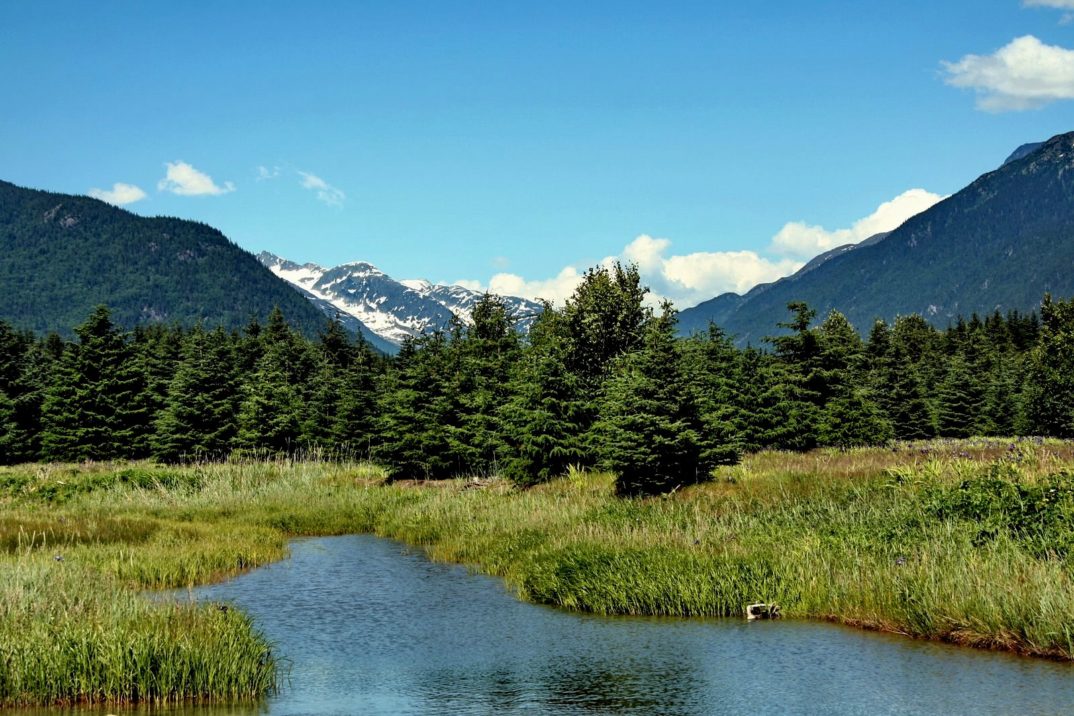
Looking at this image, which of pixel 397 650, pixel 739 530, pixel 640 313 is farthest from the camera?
pixel 640 313

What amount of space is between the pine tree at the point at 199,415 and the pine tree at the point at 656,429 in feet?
135

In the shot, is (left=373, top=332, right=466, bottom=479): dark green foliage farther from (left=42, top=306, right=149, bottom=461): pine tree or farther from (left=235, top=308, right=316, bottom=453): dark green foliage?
(left=42, top=306, right=149, bottom=461): pine tree

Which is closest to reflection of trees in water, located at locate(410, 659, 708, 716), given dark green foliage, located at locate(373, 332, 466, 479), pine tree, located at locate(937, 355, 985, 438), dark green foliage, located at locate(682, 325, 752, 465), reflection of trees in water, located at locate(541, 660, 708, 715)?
reflection of trees in water, located at locate(541, 660, 708, 715)

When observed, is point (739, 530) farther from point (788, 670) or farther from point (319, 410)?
point (319, 410)

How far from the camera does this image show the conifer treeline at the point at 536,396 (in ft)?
116

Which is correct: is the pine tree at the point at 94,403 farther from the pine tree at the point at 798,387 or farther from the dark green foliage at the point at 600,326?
the pine tree at the point at 798,387

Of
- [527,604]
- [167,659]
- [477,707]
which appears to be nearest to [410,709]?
[477,707]

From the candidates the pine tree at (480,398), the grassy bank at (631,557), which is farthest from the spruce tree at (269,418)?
the grassy bank at (631,557)

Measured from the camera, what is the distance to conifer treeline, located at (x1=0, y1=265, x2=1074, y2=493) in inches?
1387

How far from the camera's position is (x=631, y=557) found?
2198 centimetres

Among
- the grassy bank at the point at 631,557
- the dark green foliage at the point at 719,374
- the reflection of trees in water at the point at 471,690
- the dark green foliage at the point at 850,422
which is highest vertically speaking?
the dark green foliage at the point at 719,374

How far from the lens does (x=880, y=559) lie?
19.6 meters

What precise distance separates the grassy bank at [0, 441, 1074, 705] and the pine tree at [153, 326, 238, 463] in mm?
26286

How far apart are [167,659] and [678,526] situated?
1443cm
